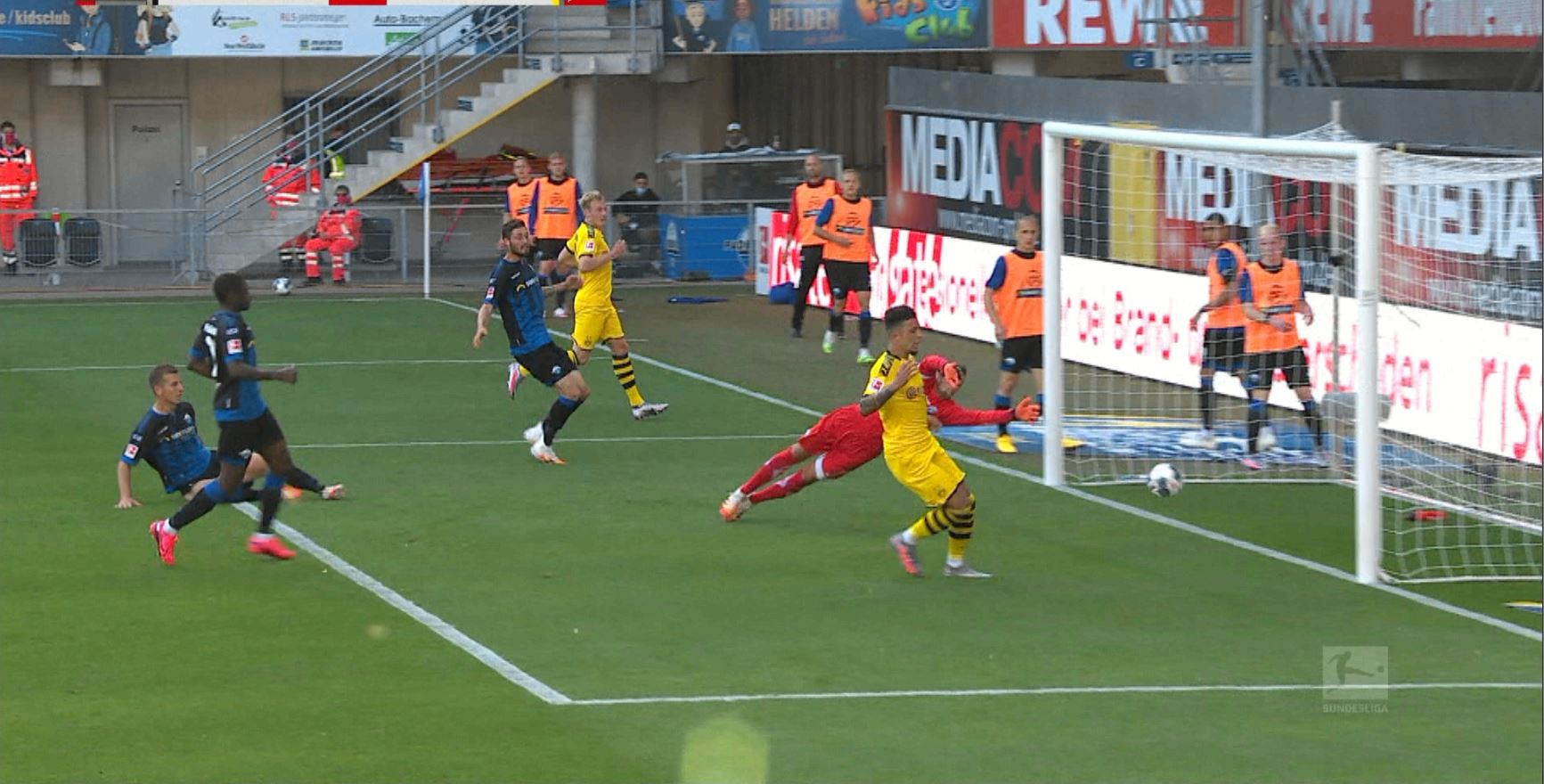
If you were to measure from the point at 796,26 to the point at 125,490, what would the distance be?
20.3 m

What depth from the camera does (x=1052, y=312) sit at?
16375 mm

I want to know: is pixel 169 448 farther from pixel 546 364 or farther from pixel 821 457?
pixel 821 457

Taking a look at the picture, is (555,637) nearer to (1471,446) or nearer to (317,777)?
(317,777)

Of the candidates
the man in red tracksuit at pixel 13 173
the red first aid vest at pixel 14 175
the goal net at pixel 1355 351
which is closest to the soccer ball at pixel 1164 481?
the goal net at pixel 1355 351

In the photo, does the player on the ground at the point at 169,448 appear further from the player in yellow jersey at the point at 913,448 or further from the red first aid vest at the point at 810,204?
the red first aid vest at the point at 810,204

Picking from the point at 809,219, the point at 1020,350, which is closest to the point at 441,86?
the point at 809,219

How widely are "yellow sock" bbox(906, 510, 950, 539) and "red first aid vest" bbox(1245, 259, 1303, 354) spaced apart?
16.5 feet

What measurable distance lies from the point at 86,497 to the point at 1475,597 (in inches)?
361

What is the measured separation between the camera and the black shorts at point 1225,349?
17.8 metres

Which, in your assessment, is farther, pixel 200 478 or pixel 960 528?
pixel 200 478

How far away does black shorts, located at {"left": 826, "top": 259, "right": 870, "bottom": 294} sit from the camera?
24141 millimetres

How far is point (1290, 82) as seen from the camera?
26.2 m

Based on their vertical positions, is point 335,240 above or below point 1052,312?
above

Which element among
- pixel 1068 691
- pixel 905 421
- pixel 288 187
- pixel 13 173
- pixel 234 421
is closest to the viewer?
pixel 1068 691
